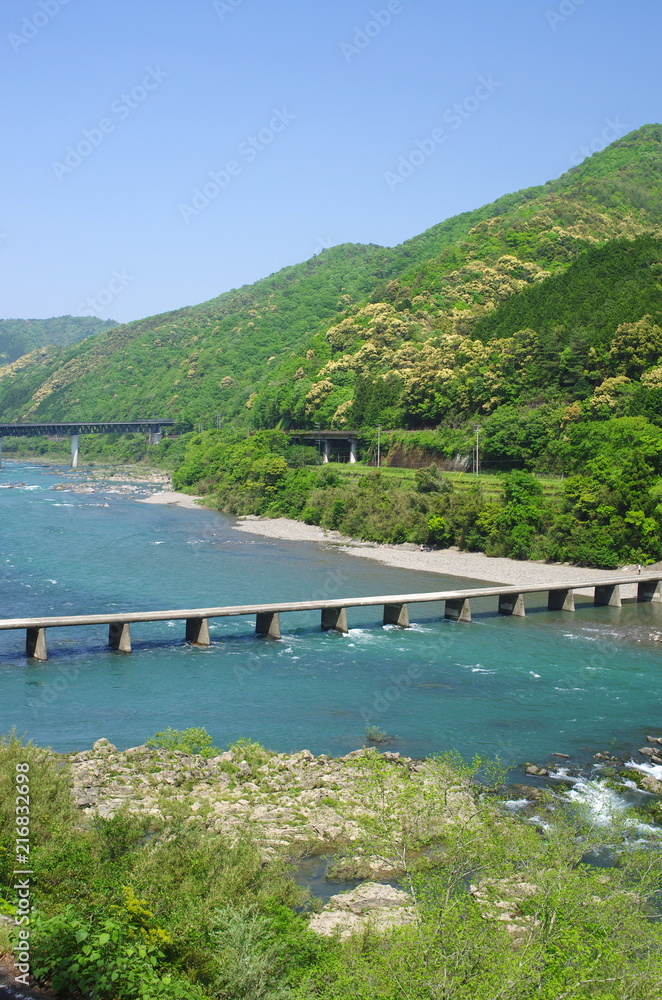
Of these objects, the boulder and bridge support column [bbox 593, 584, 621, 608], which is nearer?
the boulder

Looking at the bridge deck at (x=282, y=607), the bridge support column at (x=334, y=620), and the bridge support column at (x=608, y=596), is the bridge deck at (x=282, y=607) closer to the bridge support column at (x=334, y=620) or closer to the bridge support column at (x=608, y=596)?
the bridge support column at (x=334, y=620)

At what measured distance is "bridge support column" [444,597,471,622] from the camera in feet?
135

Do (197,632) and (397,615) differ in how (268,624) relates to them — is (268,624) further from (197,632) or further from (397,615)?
(397,615)

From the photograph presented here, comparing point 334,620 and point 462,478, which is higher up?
point 462,478

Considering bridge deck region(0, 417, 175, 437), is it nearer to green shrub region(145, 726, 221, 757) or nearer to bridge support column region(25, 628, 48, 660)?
bridge support column region(25, 628, 48, 660)

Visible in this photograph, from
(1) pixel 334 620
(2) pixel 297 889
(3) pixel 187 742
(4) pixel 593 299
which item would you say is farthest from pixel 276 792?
(4) pixel 593 299

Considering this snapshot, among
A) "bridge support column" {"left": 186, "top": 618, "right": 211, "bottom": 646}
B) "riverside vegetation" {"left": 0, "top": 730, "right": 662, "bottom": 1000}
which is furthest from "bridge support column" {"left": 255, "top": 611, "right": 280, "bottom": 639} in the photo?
"riverside vegetation" {"left": 0, "top": 730, "right": 662, "bottom": 1000}

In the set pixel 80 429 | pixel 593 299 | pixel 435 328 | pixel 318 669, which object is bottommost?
pixel 318 669

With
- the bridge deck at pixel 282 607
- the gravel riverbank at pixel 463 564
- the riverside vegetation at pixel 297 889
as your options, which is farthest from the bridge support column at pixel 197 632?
the gravel riverbank at pixel 463 564

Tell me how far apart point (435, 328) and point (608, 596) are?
60939 millimetres

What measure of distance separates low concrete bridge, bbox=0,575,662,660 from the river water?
0.79 metres

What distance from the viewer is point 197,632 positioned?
116 ft

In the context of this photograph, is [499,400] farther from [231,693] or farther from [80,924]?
[80,924]

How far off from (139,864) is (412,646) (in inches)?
909
